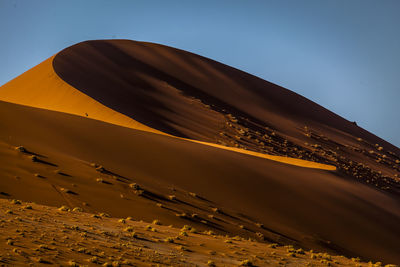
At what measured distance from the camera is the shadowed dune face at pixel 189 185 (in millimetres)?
15219

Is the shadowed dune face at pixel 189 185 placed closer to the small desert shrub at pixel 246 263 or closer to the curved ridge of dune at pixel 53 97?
the small desert shrub at pixel 246 263

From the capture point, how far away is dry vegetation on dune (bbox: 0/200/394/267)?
862cm

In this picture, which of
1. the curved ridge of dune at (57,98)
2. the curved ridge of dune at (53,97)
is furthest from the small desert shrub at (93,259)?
the curved ridge of dune at (53,97)

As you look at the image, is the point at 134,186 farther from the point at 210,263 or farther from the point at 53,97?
the point at 53,97

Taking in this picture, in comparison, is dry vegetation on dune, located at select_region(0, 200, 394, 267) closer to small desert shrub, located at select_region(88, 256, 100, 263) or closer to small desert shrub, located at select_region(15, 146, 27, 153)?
small desert shrub, located at select_region(88, 256, 100, 263)

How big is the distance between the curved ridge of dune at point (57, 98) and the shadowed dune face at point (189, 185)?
4890mm

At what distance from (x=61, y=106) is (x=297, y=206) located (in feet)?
66.9

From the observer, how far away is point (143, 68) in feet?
166

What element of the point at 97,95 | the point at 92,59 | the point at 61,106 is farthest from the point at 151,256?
the point at 92,59

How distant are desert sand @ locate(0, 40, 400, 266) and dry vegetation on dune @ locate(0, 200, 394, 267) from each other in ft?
1.25

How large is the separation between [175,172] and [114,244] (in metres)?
9.33

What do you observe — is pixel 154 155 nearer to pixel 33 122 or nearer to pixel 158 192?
pixel 158 192

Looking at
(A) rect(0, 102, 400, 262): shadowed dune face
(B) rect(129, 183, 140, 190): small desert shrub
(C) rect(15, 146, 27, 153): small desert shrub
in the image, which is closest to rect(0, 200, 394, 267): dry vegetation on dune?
(A) rect(0, 102, 400, 262): shadowed dune face

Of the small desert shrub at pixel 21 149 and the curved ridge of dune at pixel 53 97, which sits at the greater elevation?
the curved ridge of dune at pixel 53 97
